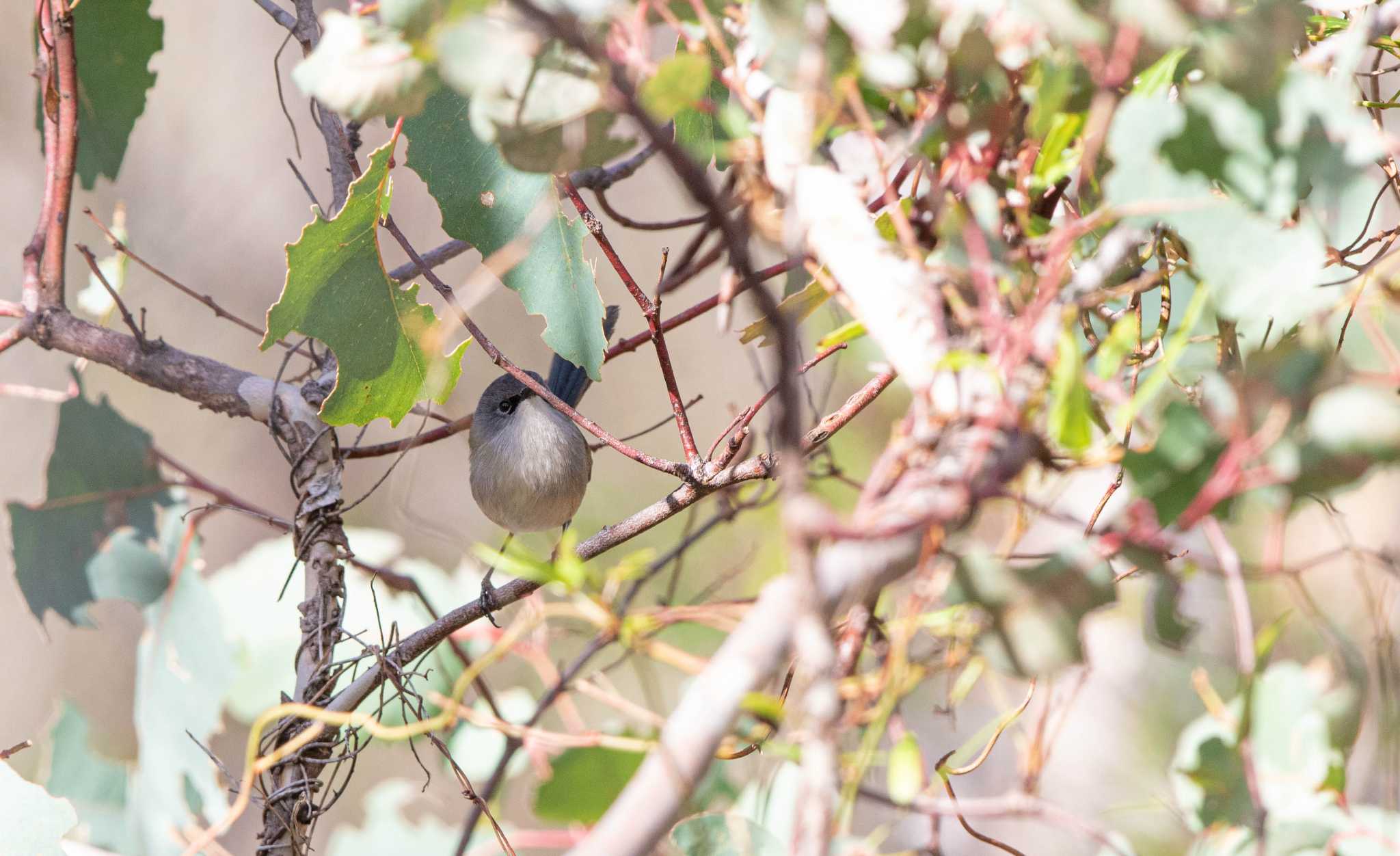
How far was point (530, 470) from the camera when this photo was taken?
1882 mm

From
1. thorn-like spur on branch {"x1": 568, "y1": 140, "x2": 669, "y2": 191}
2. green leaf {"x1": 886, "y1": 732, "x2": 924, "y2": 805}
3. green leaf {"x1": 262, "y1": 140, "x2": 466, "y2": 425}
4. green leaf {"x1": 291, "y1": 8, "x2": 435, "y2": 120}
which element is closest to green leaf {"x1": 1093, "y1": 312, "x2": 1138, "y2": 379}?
green leaf {"x1": 886, "y1": 732, "x2": 924, "y2": 805}

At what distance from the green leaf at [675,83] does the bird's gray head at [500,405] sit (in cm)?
151

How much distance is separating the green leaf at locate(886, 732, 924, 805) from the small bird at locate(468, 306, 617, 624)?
1.39 meters

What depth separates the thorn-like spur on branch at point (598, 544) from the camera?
100cm

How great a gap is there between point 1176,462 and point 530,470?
4.93 ft

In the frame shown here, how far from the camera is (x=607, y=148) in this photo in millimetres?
580

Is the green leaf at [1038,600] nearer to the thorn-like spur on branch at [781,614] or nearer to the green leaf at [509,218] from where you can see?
the thorn-like spur on branch at [781,614]

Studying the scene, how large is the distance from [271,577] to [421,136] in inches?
43.5

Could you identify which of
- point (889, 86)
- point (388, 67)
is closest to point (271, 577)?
point (388, 67)

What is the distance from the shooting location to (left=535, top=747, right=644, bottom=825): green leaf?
77 centimetres

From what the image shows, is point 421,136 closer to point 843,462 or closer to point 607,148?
point 607,148

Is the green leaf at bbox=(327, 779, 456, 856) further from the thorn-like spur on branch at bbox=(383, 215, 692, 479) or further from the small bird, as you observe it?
the thorn-like spur on branch at bbox=(383, 215, 692, 479)

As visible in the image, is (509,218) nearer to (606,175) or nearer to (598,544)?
(598,544)

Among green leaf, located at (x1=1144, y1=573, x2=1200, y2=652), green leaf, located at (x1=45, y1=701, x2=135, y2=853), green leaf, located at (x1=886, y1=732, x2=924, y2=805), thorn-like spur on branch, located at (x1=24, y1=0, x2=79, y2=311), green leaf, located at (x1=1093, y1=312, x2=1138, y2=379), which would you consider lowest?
green leaf, located at (x1=1144, y1=573, x2=1200, y2=652)
